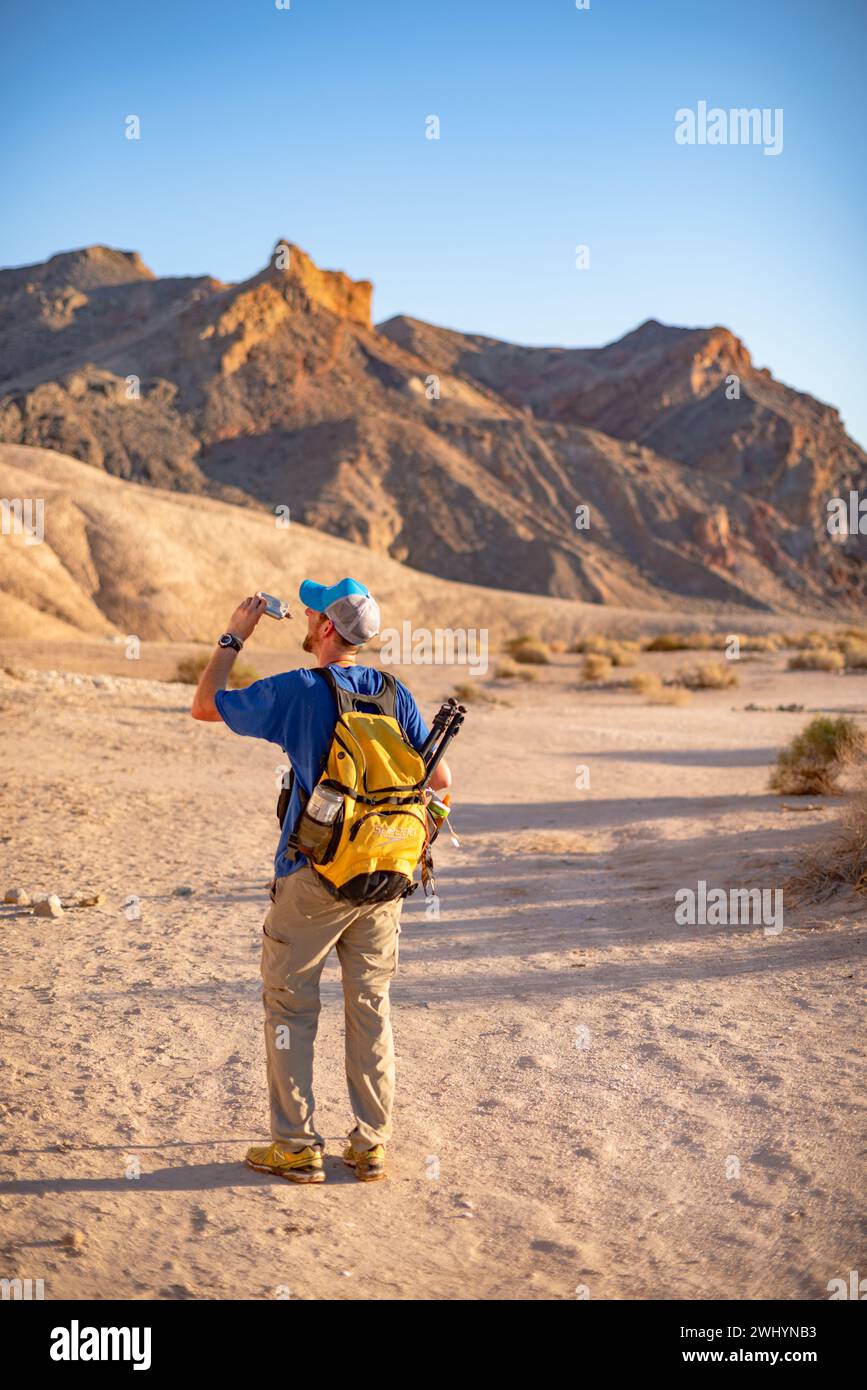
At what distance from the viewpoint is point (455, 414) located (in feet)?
246

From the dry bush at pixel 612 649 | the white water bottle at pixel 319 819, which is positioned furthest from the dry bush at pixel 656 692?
the white water bottle at pixel 319 819

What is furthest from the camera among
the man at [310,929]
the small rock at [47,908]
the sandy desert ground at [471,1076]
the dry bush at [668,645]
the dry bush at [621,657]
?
the dry bush at [668,645]

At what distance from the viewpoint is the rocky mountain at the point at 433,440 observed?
62.4 meters

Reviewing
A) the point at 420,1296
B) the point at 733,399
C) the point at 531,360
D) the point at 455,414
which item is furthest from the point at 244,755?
the point at 531,360

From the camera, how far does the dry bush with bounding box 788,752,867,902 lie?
26.7 ft

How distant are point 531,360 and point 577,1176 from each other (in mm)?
97781

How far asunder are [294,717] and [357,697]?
0.23 m

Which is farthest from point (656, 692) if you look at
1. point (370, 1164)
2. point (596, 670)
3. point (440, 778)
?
point (370, 1164)

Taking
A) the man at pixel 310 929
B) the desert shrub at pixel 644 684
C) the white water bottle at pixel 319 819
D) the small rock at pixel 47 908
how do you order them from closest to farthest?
1. the white water bottle at pixel 319 819
2. the man at pixel 310 929
3. the small rock at pixel 47 908
4. the desert shrub at pixel 644 684

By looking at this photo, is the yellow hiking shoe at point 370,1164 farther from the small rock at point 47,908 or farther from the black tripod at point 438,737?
the small rock at point 47,908

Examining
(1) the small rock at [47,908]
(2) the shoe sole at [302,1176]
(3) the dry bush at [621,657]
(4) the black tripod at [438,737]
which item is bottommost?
(2) the shoe sole at [302,1176]

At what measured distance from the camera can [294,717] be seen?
13.6 ft

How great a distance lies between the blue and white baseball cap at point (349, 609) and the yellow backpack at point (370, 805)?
0.17m

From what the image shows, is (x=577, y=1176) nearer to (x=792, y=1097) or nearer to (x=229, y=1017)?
(x=792, y=1097)
